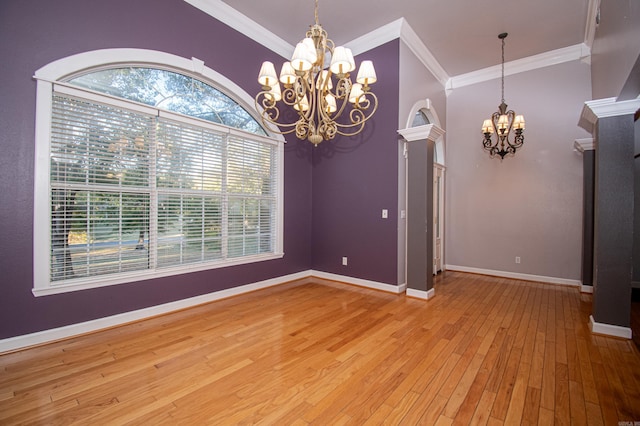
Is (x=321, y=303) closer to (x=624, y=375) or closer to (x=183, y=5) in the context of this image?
(x=624, y=375)

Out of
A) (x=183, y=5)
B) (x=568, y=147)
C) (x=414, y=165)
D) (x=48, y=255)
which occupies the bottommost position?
(x=48, y=255)

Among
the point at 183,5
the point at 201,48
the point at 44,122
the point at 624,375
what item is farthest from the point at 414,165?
the point at 44,122

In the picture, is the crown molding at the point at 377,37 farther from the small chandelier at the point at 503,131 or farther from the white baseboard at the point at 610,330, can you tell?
the white baseboard at the point at 610,330

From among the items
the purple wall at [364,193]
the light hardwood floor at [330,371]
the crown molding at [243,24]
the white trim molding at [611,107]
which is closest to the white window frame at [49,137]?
the light hardwood floor at [330,371]

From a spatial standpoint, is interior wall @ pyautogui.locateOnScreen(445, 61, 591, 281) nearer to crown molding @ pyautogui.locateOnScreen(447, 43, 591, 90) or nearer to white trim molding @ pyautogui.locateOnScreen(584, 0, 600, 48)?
crown molding @ pyautogui.locateOnScreen(447, 43, 591, 90)

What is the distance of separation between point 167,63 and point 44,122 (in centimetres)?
130

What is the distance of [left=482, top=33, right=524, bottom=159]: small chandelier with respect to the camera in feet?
14.1

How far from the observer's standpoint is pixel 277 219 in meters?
4.32

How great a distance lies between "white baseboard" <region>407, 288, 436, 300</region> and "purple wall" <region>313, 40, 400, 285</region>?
244mm

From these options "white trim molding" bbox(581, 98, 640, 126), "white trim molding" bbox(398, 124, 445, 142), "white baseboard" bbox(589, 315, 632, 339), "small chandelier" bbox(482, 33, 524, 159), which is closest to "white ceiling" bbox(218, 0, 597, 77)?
"small chandelier" bbox(482, 33, 524, 159)

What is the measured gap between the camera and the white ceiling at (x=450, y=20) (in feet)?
11.6

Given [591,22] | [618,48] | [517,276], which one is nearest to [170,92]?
[618,48]

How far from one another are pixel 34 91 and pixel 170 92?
3.78 feet

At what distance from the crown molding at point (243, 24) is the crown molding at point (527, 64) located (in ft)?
11.0
